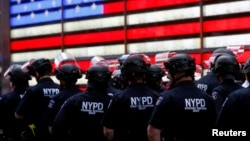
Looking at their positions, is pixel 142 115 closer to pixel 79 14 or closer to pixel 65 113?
pixel 65 113

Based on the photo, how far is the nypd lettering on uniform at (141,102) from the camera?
586 centimetres

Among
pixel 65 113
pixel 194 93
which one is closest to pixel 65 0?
pixel 65 113

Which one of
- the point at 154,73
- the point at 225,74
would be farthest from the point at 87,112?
the point at 154,73

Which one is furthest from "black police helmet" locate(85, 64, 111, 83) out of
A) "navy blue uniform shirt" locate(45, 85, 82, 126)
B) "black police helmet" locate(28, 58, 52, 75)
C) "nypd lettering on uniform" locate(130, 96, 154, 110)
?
"black police helmet" locate(28, 58, 52, 75)

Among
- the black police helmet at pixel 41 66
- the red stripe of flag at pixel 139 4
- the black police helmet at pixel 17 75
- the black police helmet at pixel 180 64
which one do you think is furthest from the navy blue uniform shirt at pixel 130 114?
→ the red stripe of flag at pixel 139 4

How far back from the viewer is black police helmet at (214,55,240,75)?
20.8 feet

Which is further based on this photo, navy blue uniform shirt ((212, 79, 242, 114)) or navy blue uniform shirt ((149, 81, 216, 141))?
navy blue uniform shirt ((212, 79, 242, 114))

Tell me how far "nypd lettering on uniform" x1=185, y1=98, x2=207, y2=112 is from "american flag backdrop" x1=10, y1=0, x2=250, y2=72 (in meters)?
4.94

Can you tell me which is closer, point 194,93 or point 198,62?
point 194,93

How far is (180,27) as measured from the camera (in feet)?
36.6

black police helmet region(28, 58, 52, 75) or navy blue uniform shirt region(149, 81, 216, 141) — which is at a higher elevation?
black police helmet region(28, 58, 52, 75)

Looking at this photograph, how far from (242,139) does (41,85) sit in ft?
12.6

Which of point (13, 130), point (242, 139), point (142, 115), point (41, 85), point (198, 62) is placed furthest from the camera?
point (198, 62)

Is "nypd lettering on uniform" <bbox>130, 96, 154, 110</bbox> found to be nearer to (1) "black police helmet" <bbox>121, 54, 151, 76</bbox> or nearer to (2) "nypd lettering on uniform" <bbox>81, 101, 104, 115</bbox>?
(1) "black police helmet" <bbox>121, 54, 151, 76</bbox>
